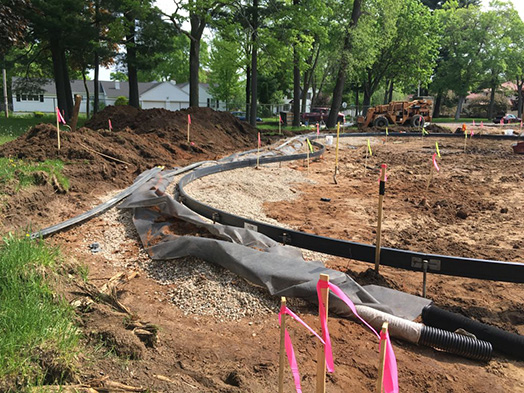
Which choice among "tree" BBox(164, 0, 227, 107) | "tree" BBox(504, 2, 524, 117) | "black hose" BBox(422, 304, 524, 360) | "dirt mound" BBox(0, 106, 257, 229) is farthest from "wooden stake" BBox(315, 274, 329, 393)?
"tree" BBox(504, 2, 524, 117)

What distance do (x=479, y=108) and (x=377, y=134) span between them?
43.1 m

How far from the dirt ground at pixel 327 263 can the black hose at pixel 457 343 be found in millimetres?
76

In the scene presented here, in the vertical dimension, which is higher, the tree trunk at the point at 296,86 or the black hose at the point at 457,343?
the tree trunk at the point at 296,86

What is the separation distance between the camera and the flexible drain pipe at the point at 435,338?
374 centimetres

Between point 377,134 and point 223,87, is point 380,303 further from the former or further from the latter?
point 223,87

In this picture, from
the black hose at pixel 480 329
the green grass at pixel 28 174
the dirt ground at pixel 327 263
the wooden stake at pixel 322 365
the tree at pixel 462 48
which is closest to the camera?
the wooden stake at pixel 322 365

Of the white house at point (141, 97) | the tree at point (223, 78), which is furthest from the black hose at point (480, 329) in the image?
the white house at point (141, 97)

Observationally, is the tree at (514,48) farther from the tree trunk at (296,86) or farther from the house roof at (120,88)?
the house roof at (120,88)

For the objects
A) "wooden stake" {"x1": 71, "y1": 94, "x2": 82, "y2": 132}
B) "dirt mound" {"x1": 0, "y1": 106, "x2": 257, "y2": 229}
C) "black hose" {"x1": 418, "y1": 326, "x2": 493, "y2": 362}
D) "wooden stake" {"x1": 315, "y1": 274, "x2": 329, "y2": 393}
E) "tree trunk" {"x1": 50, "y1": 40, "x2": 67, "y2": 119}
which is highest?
"tree trunk" {"x1": 50, "y1": 40, "x2": 67, "y2": 119}

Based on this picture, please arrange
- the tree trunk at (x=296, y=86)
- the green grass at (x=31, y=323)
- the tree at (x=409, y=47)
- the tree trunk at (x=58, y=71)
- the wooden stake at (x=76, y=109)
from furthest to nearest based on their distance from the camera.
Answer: the tree at (x=409, y=47) → the tree trunk at (x=296, y=86) → the tree trunk at (x=58, y=71) → the wooden stake at (x=76, y=109) → the green grass at (x=31, y=323)

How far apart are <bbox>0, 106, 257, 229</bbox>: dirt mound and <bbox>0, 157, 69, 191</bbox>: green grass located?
0.29m

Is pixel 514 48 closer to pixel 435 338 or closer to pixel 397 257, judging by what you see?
pixel 397 257

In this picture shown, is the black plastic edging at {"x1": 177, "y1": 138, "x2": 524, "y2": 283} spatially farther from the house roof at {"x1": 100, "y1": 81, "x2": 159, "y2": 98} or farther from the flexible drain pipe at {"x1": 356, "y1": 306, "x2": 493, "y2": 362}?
the house roof at {"x1": 100, "y1": 81, "x2": 159, "y2": 98}

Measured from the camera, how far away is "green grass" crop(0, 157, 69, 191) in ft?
24.5
